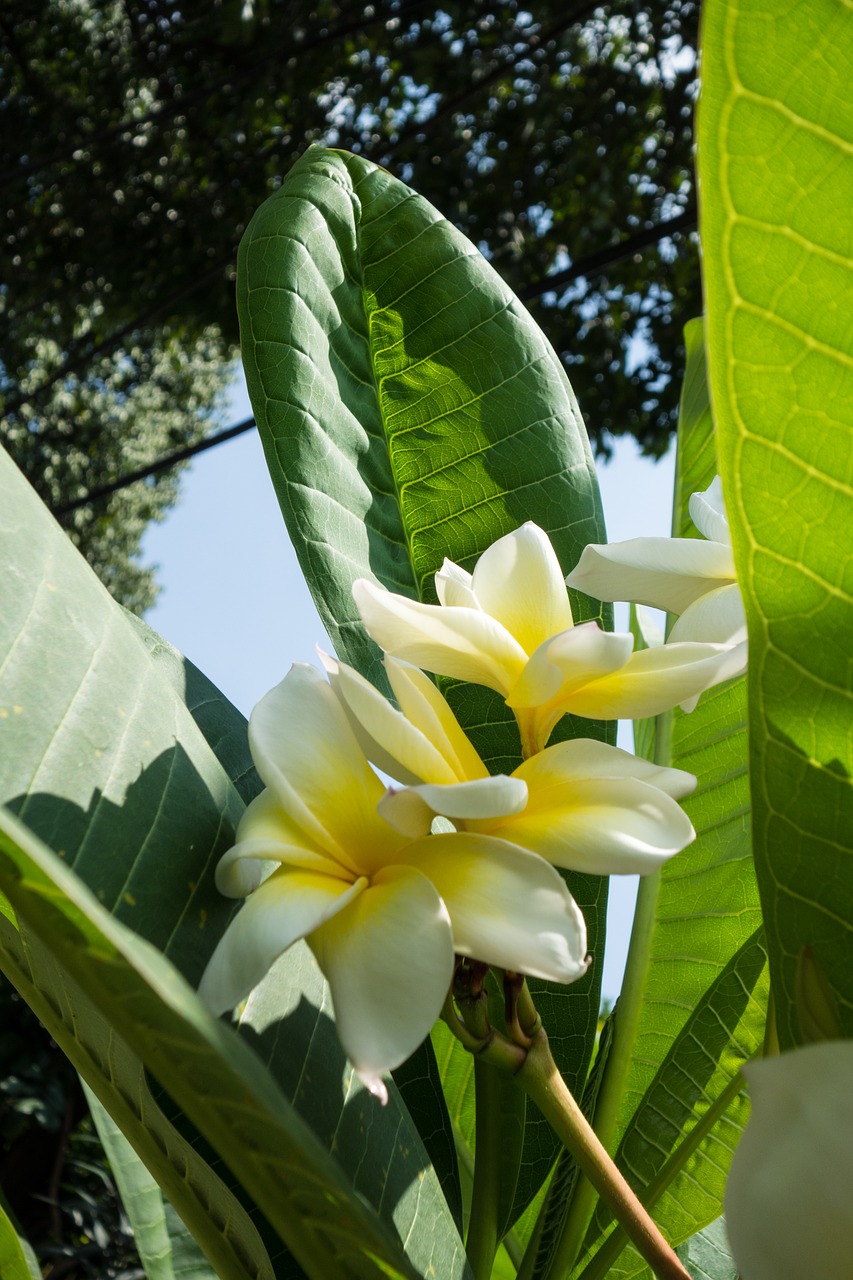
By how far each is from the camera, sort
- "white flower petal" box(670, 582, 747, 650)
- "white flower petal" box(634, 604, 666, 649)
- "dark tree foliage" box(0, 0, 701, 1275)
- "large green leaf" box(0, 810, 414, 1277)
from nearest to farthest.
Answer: "large green leaf" box(0, 810, 414, 1277), "white flower petal" box(670, 582, 747, 650), "white flower petal" box(634, 604, 666, 649), "dark tree foliage" box(0, 0, 701, 1275)

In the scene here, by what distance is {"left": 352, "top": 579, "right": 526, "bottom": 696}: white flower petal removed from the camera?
241 mm

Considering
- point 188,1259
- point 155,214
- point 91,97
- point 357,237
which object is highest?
point 91,97

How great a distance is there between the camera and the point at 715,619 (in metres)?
0.26

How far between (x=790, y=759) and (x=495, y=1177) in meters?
0.16

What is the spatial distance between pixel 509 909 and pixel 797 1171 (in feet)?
0.20

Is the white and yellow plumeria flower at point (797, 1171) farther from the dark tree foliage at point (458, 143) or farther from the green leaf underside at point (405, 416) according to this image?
the dark tree foliage at point (458, 143)

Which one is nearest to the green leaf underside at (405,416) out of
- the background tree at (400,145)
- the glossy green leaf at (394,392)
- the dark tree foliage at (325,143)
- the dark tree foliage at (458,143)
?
the glossy green leaf at (394,392)

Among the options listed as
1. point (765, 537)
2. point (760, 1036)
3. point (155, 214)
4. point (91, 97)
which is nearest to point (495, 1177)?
point (760, 1036)

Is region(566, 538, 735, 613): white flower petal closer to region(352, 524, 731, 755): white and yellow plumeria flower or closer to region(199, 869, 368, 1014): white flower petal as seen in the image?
region(352, 524, 731, 755): white and yellow plumeria flower

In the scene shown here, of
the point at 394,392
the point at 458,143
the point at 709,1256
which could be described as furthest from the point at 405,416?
the point at 458,143

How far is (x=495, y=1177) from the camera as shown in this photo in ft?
0.95

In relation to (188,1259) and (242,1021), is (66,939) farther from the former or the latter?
(188,1259)

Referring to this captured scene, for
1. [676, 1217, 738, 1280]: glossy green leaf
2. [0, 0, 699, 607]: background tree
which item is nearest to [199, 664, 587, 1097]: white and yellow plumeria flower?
[676, 1217, 738, 1280]: glossy green leaf

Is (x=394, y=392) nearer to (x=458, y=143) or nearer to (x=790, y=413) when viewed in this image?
(x=790, y=413)
